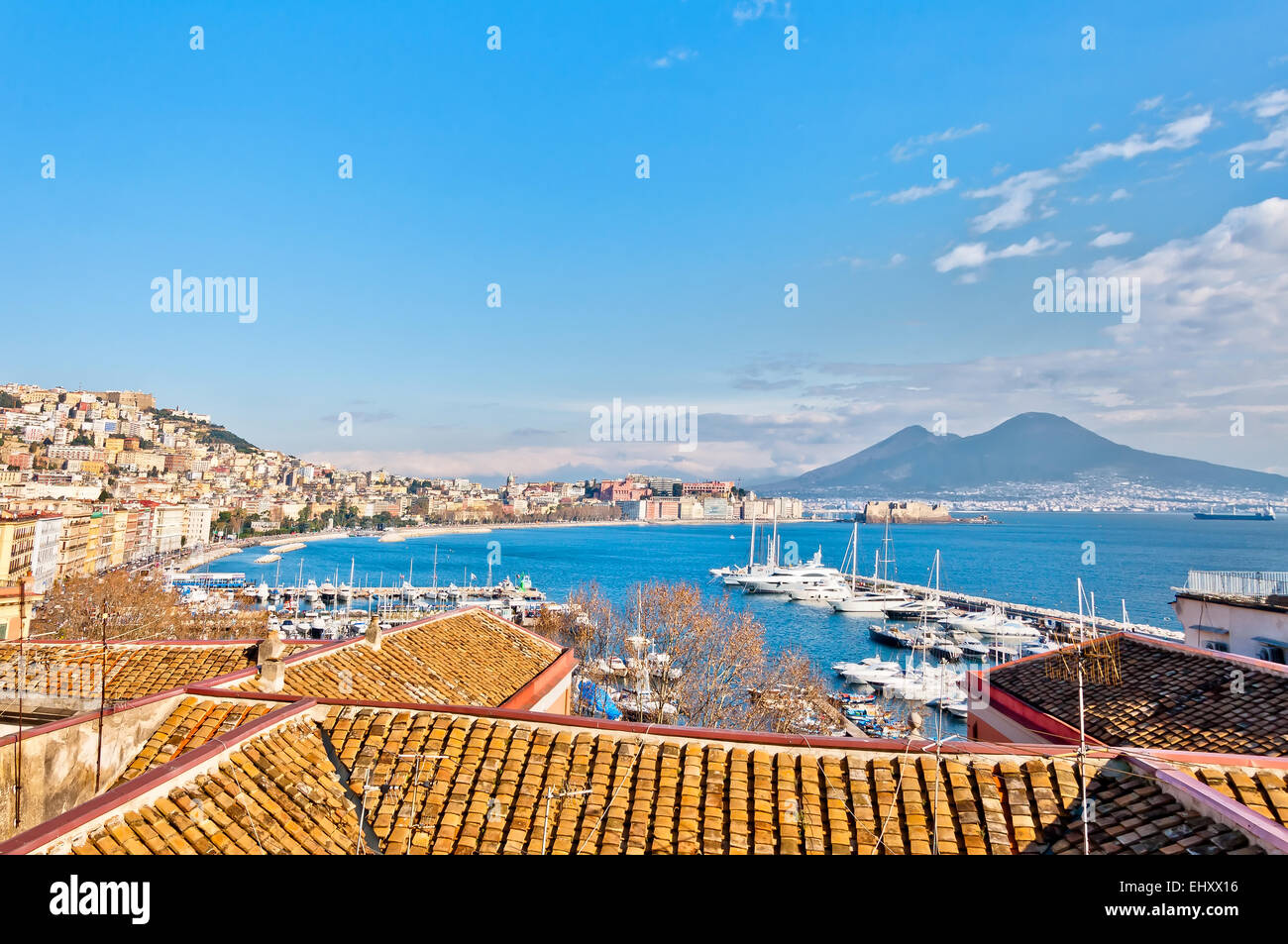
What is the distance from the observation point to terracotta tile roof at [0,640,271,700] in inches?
271

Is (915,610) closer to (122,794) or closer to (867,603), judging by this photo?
(867,603)

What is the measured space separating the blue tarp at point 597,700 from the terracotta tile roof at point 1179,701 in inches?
446

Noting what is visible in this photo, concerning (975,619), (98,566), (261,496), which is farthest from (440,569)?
(261,496)

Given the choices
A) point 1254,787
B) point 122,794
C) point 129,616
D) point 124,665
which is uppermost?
point 122,794

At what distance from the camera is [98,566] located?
61.8 metres

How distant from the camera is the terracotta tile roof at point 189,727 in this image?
17.2 feet

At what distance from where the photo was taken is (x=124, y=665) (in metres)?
7.82

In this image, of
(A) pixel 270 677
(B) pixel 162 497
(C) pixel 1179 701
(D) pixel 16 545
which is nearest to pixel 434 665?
(A) pixel 270 677

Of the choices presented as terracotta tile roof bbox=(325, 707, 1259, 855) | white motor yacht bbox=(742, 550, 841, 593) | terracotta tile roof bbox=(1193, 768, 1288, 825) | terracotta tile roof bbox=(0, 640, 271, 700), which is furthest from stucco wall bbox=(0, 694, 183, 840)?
white motor yacht bbox=(742, 550, 841, 593)

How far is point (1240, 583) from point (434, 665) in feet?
41.1

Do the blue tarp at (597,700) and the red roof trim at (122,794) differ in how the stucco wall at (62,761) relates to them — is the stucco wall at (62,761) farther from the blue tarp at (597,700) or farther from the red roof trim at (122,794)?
the blue tarp at (597,700)

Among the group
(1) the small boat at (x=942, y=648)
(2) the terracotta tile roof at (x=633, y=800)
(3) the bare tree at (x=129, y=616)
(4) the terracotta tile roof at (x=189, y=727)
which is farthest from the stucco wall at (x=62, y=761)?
Answer: (1) the small boat at (x=942, y=648)
